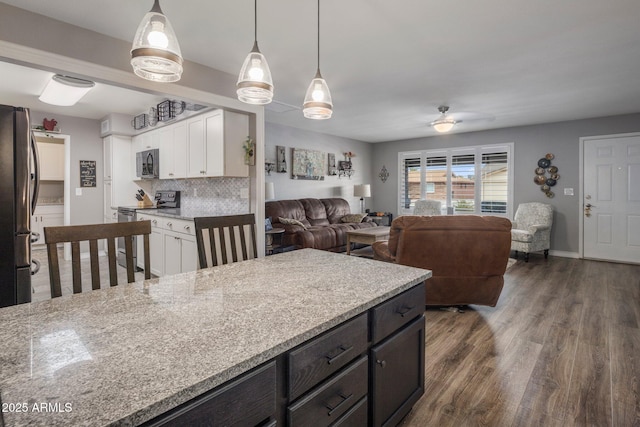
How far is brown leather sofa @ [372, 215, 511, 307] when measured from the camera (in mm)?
2914

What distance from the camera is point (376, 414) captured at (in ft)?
4.42

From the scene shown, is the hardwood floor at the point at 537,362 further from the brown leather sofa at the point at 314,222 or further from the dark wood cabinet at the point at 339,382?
the brown leather sofa at the point at 314,222

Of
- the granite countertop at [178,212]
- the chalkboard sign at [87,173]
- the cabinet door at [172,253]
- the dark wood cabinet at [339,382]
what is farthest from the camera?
the chalkboard sign at [87,173]

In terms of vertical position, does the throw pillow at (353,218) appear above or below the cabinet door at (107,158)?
below

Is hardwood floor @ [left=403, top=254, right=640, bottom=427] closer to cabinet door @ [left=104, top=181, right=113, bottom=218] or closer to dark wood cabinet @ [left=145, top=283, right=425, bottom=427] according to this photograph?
dark wood cabinet @ [left=145, top=283, right=425, bottom=427]

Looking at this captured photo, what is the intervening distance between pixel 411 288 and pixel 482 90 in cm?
351

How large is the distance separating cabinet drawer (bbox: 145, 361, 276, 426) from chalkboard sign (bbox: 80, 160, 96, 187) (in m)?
6.28

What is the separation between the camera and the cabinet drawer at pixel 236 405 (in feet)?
2.33

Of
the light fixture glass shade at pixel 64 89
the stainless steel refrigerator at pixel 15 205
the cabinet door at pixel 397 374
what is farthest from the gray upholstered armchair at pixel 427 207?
the stainless steel refrigerator at pixel 15 205

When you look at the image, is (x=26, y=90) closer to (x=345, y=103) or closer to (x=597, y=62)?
(x=345, y=103)

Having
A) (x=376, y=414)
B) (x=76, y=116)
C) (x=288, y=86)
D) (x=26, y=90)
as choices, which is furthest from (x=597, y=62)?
(x=76, y=116)

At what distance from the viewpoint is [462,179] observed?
7.05 m

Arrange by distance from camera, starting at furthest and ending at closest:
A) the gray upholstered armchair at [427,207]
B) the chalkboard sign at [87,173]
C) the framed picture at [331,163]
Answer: the framed picture at [331,163] → the gray upholstered armchair at [427,207] → the chalkboard sign at [87,173]

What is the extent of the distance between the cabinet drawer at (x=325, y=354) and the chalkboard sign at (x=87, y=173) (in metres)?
6.21
